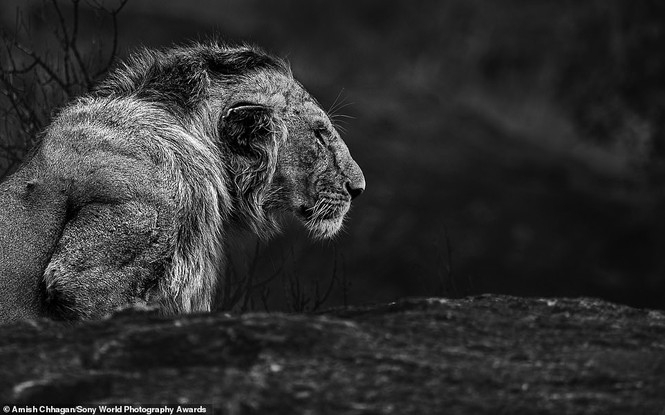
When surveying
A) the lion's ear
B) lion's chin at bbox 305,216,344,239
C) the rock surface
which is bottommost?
the rock surface

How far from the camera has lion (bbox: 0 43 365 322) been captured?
574 cm

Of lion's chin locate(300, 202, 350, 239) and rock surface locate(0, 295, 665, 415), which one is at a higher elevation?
lion's chin locate(300, 202, 350, 239)

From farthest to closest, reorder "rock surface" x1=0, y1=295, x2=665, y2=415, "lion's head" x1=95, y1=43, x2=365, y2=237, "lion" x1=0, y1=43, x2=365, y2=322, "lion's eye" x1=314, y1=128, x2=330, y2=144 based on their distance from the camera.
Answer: "lion's eye" x1=314, y1=128, x2=330, y2=144 < "lion's head" x1=95, y1=43, x2=365, y2=237 < "lion" x1=0, y1=43, x2=365, y2=322 < "rock surface" x1=0, y1=295, x2=665, y2=415

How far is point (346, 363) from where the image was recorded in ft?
12.8

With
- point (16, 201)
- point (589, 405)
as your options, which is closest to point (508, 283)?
point (16, 201)

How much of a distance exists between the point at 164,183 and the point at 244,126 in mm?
996

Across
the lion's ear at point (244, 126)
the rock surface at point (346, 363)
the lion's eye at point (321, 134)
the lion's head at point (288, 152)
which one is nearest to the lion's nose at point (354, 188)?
the lion's head at point (288, 152)

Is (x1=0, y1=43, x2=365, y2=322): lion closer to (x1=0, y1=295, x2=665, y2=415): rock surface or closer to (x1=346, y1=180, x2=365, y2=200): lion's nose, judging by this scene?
(x1=346, y1=180, x2=365, y2=200): lion's nose

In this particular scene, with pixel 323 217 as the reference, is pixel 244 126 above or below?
above

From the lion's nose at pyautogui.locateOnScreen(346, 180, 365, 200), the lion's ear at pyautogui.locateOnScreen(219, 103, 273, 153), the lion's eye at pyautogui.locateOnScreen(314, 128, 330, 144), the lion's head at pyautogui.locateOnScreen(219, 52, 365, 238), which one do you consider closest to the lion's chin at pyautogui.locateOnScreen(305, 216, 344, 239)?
the lion's head at pyautogui.locateOnScreen(219, 52, 365, 238)

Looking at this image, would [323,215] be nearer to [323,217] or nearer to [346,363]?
[323,217]

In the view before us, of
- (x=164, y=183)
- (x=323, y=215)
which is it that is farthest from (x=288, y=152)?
(x=164, y=183)

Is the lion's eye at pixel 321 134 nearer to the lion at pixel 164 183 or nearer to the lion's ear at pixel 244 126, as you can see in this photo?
the lion at pixel 164 183

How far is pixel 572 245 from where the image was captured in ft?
68.3
